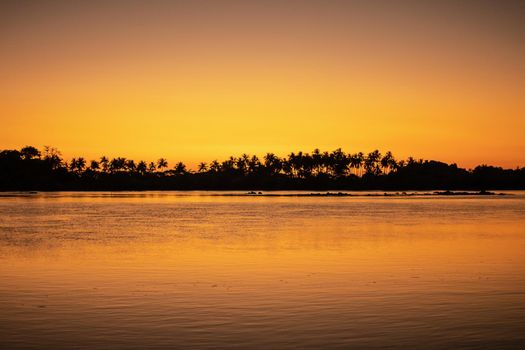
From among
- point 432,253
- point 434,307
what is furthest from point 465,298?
point 432,253

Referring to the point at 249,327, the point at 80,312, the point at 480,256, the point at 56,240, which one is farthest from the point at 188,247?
the point at 249,327

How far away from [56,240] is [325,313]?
3336 cm

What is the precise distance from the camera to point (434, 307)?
68.3 feet

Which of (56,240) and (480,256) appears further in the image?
(56,240)

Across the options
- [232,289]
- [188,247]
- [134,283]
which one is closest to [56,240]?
[188,247]

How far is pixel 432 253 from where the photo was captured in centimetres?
3850

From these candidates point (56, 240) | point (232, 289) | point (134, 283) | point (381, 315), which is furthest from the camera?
point (56, 240)

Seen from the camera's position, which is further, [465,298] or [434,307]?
[465,298]

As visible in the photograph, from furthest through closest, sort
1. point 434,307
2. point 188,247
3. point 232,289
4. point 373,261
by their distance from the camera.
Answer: point 188,247 → point 373,261 → point 232,289 → point 434,307

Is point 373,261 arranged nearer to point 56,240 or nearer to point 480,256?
point 480,256

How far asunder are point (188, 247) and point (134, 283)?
1618 centimetres

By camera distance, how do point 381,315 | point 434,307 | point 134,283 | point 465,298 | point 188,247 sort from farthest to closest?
point 188,247
point 134,283
point 465,298
point 434,307
point 381,315

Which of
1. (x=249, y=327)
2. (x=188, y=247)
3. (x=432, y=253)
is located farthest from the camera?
(x=188, y=247)

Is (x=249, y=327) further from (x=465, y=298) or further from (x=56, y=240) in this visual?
(x=56, y=240)
